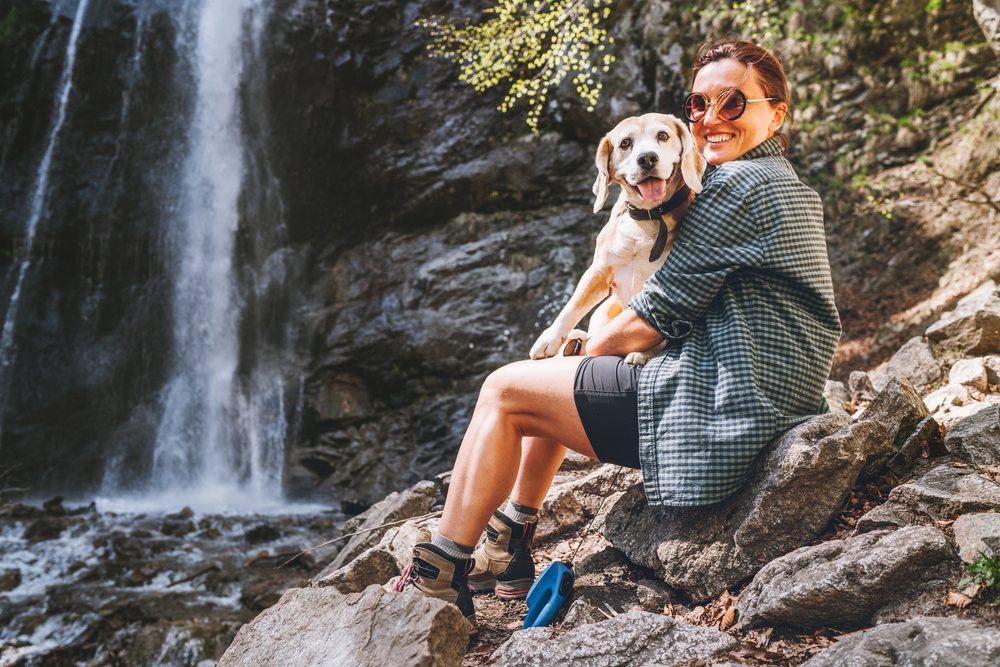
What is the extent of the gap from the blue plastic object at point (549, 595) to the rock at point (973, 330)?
10.2 ft

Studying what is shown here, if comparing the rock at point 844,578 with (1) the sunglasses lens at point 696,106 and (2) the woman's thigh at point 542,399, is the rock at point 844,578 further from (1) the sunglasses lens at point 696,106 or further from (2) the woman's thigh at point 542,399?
(1) the sunglasses lens at point 696,106

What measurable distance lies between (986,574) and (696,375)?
843 millimetres

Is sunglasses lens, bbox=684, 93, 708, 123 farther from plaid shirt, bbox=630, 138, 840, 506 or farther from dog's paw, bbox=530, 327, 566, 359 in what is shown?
dog's paw, bbox=530, 327, 566, 359

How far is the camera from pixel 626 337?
2.22 metres

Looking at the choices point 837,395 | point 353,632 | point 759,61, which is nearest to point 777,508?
point 353,632

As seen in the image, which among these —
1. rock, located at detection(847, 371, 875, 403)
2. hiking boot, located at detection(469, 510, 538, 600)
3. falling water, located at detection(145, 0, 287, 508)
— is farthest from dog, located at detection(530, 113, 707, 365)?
falling water, located at detection(145, 0, 287, 508)

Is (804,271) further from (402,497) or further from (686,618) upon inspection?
(402,497)

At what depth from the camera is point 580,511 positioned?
10.2ft

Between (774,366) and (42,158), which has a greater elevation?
(42,158)

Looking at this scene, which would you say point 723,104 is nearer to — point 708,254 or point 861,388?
point 708,254

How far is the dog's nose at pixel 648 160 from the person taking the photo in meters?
2.36

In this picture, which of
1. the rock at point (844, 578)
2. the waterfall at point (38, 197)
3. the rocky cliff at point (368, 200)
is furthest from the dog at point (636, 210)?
the waterfall at point (38, 197)

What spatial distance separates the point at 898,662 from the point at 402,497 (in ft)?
9.52

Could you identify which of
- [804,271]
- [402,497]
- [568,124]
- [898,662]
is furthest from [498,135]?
[898,662]
